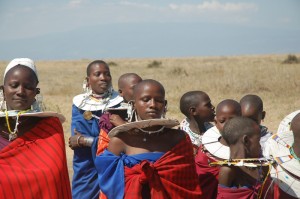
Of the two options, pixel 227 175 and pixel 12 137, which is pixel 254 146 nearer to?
pixel 227 175

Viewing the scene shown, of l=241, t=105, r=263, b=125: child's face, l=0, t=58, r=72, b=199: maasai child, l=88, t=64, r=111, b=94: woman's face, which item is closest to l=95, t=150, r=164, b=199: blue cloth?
l=0, t=58, r=72, b=199: maasai child

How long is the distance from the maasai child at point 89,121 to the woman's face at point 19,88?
61.7 inches

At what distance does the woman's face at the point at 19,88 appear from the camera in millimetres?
3537

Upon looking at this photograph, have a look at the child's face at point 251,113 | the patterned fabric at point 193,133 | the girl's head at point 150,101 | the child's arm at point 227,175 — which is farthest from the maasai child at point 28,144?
the child's face at point 251,113

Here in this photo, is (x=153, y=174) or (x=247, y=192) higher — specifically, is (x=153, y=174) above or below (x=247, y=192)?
above

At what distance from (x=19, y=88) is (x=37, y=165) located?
57 centimetres

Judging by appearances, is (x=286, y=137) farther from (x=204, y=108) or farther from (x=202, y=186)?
(x=204, y=108)

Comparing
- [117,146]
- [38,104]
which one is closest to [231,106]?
[117,146]

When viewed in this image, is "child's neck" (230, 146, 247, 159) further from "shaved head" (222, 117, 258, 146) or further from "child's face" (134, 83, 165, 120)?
"child's face" (134, 83, 165, 120)

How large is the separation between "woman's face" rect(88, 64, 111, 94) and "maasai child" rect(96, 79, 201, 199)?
5.55 ft

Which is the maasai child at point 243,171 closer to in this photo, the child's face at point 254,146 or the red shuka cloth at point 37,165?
the child's face at point 254,146

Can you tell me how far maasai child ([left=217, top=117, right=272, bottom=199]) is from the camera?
3.57 m

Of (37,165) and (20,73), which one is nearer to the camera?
(37,165)

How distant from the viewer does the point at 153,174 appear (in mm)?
3631
